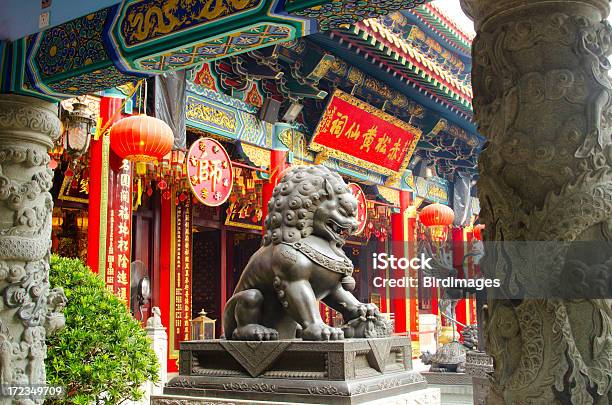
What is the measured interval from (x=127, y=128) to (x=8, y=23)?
268cm

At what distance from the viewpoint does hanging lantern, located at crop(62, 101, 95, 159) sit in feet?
19.3

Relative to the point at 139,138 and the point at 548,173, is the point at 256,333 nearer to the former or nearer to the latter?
the point at 548,173

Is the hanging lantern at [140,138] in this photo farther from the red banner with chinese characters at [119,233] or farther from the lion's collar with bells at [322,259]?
the lion's collar with bells at [322,259]

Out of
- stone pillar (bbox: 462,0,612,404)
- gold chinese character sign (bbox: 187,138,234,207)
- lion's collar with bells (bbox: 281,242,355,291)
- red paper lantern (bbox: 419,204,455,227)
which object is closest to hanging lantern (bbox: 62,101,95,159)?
gold chinese character sign (bbox: 187,138,234,207)

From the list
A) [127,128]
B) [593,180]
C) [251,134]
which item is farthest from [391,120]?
[593,180]

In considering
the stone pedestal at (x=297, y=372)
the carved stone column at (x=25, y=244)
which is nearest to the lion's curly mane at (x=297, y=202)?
the stone pedestal at (x=297, y=372)

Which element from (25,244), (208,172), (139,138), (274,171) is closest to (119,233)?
(139,138)

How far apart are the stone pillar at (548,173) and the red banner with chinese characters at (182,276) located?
8373 millimetres

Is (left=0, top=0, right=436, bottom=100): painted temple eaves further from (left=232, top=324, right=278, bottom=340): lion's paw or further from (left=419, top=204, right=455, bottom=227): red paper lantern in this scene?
(left=419, top=204, right=455, bottom=227): red paper lantern

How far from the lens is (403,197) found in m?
12.2

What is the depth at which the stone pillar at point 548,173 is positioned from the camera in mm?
1367

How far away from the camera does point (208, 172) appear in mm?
7273

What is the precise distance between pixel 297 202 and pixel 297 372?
2.89ft

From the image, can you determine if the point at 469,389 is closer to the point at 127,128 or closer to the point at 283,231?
the point at 283,231
